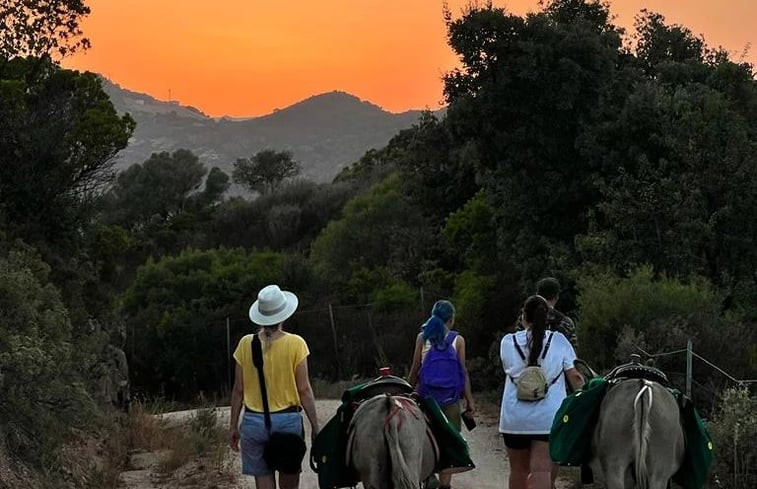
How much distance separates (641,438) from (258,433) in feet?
9.06

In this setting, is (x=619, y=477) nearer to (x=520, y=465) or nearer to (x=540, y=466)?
(x=540, y=466)

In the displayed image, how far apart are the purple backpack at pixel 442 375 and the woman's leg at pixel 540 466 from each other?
128 centimetres

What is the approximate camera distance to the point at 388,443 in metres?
6.50

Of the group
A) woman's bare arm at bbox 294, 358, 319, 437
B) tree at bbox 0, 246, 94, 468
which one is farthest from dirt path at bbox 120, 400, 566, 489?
woman's bare arm at bbox 294, 358, 319, 437

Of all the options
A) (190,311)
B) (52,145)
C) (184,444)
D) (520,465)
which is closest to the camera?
(520,465)

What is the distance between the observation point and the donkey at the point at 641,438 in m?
6.14

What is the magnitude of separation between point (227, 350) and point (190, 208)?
45.5 metres

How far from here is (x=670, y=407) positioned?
20.6ft

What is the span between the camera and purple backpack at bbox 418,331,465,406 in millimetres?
8039

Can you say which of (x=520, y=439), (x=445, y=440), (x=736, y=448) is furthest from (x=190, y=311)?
(x=520, y=439)

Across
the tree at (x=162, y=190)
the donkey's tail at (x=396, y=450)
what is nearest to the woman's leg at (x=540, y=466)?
the donkey's tail at (x=396, y=450)

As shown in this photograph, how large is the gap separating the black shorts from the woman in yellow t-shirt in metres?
1.50

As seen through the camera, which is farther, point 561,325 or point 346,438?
point 561,325

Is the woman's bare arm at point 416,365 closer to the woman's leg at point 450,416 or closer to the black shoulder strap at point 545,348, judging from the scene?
the woman's leg at point 450,416
